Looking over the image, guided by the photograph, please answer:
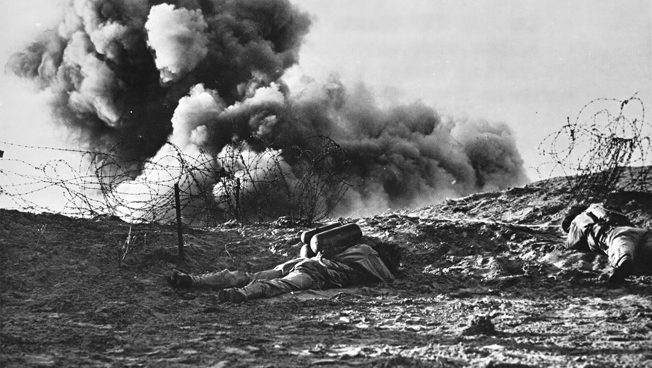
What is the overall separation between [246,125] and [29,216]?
19.4 metres

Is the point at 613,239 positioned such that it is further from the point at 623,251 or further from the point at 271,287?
the point at 271,287

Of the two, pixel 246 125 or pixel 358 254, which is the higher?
pixel 246 125

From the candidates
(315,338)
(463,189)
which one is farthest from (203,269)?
(463,189)

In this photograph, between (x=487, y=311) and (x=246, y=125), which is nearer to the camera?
(x=487, y=311)

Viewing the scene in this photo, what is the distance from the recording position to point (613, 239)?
209 inches

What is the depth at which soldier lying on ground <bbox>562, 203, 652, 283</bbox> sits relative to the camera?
500 centimetres

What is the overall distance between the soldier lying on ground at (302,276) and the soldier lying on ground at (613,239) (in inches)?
73.2

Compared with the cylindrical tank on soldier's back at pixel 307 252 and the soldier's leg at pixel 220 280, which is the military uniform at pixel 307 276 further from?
the cylindrical tank on soldier's back at pixel 307 252

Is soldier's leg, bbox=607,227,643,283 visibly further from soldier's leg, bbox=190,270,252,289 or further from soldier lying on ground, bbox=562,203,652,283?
soldier's leg, bbox=190,270,252,289

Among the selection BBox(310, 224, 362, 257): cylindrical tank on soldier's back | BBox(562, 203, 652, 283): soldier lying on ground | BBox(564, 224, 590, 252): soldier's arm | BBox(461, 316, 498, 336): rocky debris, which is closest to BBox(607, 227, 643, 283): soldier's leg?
BBox(562, 203, 652, 283): soldier lying on ground

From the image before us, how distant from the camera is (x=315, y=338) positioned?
12.0ft

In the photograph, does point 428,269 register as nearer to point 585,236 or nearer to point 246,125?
point 585,236

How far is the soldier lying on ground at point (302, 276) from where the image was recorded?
4910mm

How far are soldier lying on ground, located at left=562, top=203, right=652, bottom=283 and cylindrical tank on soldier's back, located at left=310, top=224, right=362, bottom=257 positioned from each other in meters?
2.19
